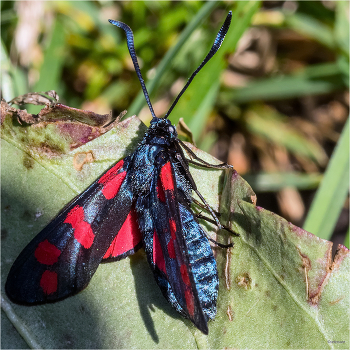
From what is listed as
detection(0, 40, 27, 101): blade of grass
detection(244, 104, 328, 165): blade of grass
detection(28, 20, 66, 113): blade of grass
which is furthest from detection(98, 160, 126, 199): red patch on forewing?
detection(244, 104, 328, 165): blade of grass

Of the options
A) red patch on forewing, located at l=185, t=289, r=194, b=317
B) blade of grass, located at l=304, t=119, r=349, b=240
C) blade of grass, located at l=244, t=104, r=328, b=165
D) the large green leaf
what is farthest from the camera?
blade of grass, located at l=244, t=104, r=328, b=165

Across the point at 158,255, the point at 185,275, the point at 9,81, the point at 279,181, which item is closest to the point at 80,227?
the point at 158,255

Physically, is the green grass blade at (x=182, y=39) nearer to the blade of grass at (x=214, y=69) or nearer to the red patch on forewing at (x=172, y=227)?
the blade of grass at (x=214, y=69)

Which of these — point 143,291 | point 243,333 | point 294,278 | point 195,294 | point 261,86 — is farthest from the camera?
point 261,86

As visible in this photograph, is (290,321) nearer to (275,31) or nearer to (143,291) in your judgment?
(143,291)

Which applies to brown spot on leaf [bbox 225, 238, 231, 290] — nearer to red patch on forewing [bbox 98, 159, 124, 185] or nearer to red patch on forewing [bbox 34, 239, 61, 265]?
red patch on forewing [bbox 98, 159, 124, 185]

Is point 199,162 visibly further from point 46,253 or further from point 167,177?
point 46,253

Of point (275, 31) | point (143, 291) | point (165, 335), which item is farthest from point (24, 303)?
point (275, 31)
